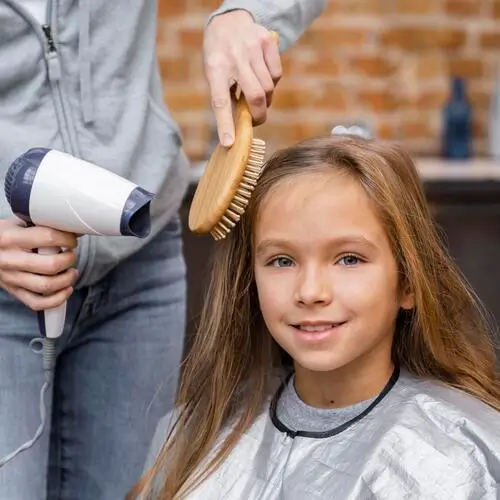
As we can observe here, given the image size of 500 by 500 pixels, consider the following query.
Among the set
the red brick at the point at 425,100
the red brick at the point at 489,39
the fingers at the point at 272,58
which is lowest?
the red brick at the point at 425,100

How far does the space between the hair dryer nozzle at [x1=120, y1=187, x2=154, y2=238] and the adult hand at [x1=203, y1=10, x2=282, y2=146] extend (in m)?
0.14

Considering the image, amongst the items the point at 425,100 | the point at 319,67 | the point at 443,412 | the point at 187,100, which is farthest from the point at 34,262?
the point at 425,100

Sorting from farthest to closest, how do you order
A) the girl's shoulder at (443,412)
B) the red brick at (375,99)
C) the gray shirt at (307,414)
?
1. the red brick at (375,99)
2. the gray shirt at (307,414)
3. the girl's shoulder at (443,412)

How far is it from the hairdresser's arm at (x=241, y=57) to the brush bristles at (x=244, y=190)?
0.14 ft

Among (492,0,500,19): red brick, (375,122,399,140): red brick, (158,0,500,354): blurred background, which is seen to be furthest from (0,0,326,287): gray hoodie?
(492,0,500,19): red brick

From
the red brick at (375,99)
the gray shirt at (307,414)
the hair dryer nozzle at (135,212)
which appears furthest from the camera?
the red brick at (375,99)

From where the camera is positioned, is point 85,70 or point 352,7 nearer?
point 85,70

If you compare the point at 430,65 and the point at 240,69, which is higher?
the point at 240,69

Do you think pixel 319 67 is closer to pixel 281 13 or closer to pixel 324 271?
pixel 281 13

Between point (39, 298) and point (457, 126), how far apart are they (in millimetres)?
2612

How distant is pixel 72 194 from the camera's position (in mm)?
1428

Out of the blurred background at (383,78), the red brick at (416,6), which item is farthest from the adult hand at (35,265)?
the red brick at (416,6)

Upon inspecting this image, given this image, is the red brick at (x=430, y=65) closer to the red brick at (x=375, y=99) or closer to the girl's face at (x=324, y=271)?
the red brick at (x=375, y=99)

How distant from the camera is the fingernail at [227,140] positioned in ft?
4.84
